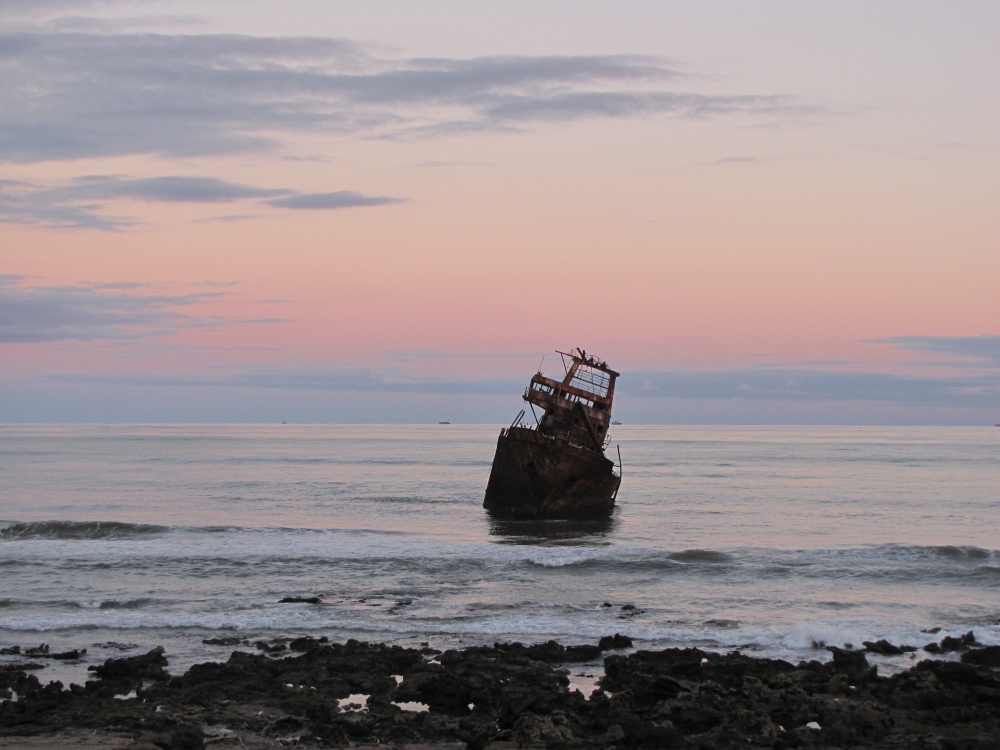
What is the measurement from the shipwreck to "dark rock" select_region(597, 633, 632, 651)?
19724mm

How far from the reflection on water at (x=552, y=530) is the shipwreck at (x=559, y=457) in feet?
1.37

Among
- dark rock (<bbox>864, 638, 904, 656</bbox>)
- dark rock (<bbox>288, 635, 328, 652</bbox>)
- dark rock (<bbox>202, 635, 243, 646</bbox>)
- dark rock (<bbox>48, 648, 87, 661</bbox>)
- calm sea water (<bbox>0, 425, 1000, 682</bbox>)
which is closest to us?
dark rock (<bbox>48, 648, 87, 661</bbox>)

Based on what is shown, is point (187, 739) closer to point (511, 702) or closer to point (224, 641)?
point (511, 702)

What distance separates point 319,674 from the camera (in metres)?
15.5

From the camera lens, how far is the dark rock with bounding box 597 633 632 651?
57.3 feet

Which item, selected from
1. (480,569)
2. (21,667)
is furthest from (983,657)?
(21,667)

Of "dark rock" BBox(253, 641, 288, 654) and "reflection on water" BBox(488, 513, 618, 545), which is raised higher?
"dark rock" BBox(253, 641, 288, 654)

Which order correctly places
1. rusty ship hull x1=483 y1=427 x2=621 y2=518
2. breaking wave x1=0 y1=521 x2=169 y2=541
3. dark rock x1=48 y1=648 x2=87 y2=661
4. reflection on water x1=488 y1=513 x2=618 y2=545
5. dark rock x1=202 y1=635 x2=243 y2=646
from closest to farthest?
dark rock x1=48 y1=648 x2=87 y2=661 < dark rock x1=202 y1=635 x2=243 y2=646 < reflection on water x1=488 y1=513 x2=618 y2=545 < breaking wave x1=0 y1=521 x2=169 y2=541 < rusty ship hull x1=483 y1=427 x2=621 y2=518

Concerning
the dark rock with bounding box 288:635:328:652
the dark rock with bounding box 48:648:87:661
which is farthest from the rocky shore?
the dark rock with bounding box 48:648:87:661

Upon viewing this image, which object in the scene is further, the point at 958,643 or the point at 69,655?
the point at 958,643

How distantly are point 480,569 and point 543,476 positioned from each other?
11.5 m

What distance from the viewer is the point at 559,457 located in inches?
1495

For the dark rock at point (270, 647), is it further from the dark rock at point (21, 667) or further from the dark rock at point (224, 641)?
the dark rock at point (21, 667)

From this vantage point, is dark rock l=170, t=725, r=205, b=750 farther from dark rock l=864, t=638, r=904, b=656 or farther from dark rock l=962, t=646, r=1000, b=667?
dark rock l=962, t=646, r=1000, b=667
